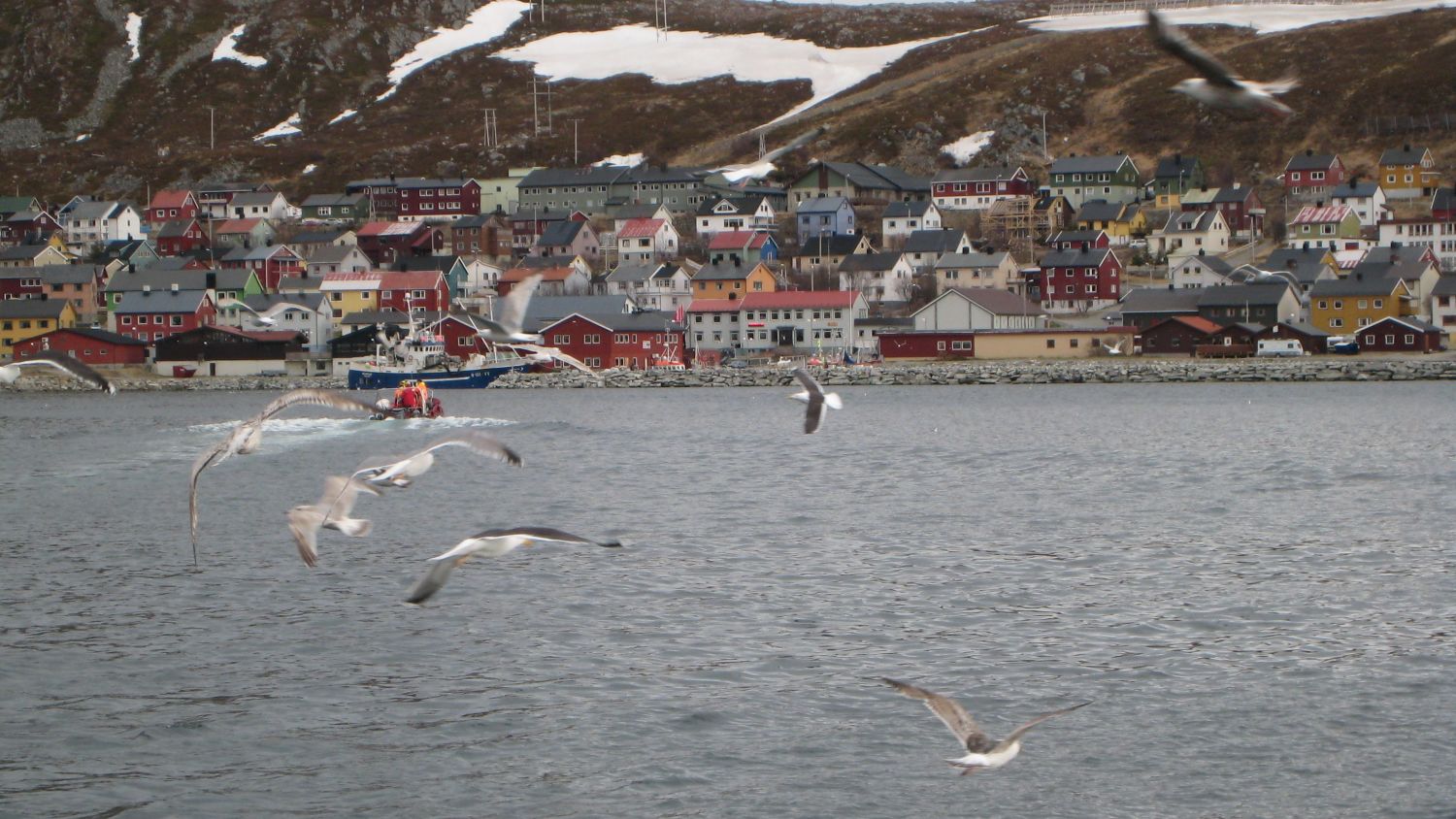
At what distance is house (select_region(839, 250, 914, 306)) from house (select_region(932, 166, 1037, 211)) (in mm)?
21935

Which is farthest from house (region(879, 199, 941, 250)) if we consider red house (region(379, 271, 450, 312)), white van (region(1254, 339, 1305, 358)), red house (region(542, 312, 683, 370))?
white van (region(1254, 339, 1305, 358))

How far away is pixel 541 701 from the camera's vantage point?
57.7ft

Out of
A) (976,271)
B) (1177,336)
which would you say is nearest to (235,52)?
(976,271)

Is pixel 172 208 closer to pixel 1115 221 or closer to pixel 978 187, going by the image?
pixel 978 187

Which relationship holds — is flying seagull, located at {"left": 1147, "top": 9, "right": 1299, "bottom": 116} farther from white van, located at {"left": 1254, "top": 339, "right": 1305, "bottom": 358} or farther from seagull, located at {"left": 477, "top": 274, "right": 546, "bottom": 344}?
white van, located at {"left": 1254, "top": 339, "right": 1305, "bottom": 358}

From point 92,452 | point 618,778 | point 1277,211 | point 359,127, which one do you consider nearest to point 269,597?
point 618,778

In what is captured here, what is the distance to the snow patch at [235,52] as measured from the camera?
18400cm

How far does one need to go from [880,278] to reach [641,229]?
2243 centimetres

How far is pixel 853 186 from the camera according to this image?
416 feet

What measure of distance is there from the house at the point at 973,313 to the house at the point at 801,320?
4.16 m

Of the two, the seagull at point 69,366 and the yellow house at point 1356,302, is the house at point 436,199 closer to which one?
the yellow house at point 1356,302

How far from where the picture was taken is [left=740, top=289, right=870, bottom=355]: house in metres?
92.2

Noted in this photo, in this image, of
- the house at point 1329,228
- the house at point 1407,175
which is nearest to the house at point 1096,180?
the house at point 1407,175

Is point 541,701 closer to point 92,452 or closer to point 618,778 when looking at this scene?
point 618,778
